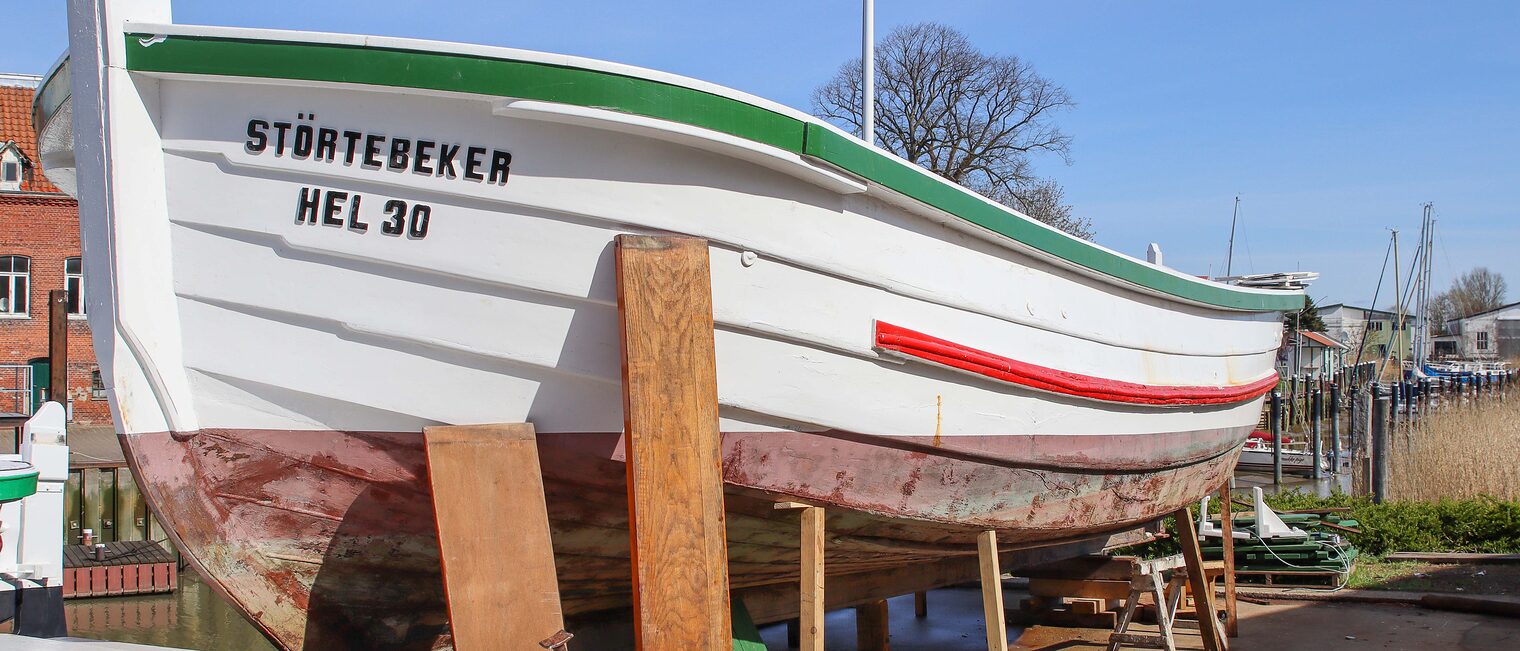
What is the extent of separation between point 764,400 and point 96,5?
7.99 ft

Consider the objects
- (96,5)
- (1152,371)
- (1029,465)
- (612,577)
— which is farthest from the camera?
(1152,371)

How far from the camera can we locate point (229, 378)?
3.56 m

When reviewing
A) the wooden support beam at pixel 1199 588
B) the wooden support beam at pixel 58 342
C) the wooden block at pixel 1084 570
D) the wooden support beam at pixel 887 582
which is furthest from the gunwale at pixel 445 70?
the wooden support beam at pixel 58 342

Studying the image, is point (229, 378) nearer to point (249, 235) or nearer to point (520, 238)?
point (249, 235)

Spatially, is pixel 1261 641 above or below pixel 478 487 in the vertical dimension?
below

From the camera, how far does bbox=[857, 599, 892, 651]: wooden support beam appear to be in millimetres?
6793

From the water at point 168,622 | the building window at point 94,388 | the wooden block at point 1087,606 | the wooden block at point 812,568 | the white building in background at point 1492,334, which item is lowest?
the water at point 168,622

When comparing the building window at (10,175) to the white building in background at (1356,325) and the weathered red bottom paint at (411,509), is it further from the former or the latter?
the white building in background at (1356,325)

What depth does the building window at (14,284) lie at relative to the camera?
72.7 ft

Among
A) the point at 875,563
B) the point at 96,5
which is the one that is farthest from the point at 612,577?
the point at 96,5

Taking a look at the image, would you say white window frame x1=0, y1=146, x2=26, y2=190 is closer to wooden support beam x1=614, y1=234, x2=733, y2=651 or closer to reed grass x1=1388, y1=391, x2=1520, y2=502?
wooden support beam x1=614, y1=234, x2=733, y2=651

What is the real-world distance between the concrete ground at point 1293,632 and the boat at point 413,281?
408cm

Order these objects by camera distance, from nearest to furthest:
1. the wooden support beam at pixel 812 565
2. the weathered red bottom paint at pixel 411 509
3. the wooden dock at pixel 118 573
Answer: the weathered red bottom paint at pixel 411 509 → the wooden support beam at pixel 812 565 → the wooden dock at pixel 118 573

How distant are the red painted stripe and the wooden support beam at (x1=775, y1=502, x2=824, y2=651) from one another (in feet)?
2.15
